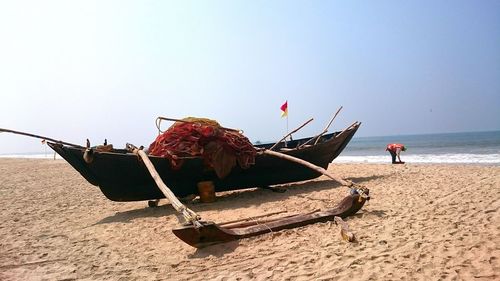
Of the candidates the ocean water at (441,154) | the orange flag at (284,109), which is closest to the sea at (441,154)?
the ocean water at (441,154)

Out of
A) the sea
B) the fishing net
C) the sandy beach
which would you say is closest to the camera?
the sandy beach

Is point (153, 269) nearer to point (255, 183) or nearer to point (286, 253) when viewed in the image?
point (286, 253)

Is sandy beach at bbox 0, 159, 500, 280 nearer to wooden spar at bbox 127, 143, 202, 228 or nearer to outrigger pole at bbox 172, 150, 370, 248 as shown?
outrigger pole at bbox 172, 150, 370, 248

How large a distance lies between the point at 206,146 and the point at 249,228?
2.63 meters

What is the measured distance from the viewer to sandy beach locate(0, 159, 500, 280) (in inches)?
125

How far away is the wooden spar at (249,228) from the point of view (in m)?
3.73

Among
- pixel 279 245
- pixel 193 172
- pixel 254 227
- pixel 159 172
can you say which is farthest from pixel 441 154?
pixel 279 245

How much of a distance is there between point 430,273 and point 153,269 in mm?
2621

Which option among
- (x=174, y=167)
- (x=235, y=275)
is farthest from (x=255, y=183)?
(x=235, y=275)

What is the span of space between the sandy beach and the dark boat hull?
419 millimetres

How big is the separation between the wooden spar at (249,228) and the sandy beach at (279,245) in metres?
0.09

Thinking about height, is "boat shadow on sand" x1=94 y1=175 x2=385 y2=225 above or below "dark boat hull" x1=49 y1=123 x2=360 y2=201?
below

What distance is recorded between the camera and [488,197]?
19.4ft

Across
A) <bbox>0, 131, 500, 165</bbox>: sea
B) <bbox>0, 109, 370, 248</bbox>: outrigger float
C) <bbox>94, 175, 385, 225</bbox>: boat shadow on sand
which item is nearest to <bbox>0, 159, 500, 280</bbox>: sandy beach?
<bbox>94, 175, 385, 225</bbox>: boat shadow on sand
